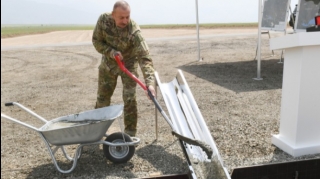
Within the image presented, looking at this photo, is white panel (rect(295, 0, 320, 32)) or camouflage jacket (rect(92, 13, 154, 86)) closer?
Answer: camouflage jacket (rect(92, 13, 154, 86))

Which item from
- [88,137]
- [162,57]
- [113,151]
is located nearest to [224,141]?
[113,151]

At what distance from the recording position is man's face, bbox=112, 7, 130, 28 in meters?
3.24

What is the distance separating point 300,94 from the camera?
3357mm

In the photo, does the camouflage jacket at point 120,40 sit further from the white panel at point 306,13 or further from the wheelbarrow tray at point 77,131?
the white panel at point 306,13

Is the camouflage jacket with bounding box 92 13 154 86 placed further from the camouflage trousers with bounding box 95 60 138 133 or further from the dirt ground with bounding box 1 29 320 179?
the dirt ground with bounding box 1 29 320 179

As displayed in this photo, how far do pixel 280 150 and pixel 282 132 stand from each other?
0.21 m

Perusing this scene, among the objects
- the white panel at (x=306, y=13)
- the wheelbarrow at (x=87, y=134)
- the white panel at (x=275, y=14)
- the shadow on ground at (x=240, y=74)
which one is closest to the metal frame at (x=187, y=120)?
the wheelbarrow at (x=87, y=134)

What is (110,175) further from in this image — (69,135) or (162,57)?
(162,57)

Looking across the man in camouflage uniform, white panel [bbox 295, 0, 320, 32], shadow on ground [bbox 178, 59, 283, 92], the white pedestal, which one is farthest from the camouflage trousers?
white panel [bbox 295, 0, 320, 32]

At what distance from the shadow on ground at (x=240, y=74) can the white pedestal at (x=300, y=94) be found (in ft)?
10.3

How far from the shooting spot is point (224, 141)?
4051mm

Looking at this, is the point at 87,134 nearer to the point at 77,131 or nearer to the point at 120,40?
the point at 77,131

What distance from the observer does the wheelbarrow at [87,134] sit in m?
2.94

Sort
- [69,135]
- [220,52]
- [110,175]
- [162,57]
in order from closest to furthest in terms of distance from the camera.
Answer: [69,135] → [110,175] → [162,57] → [220,52]
